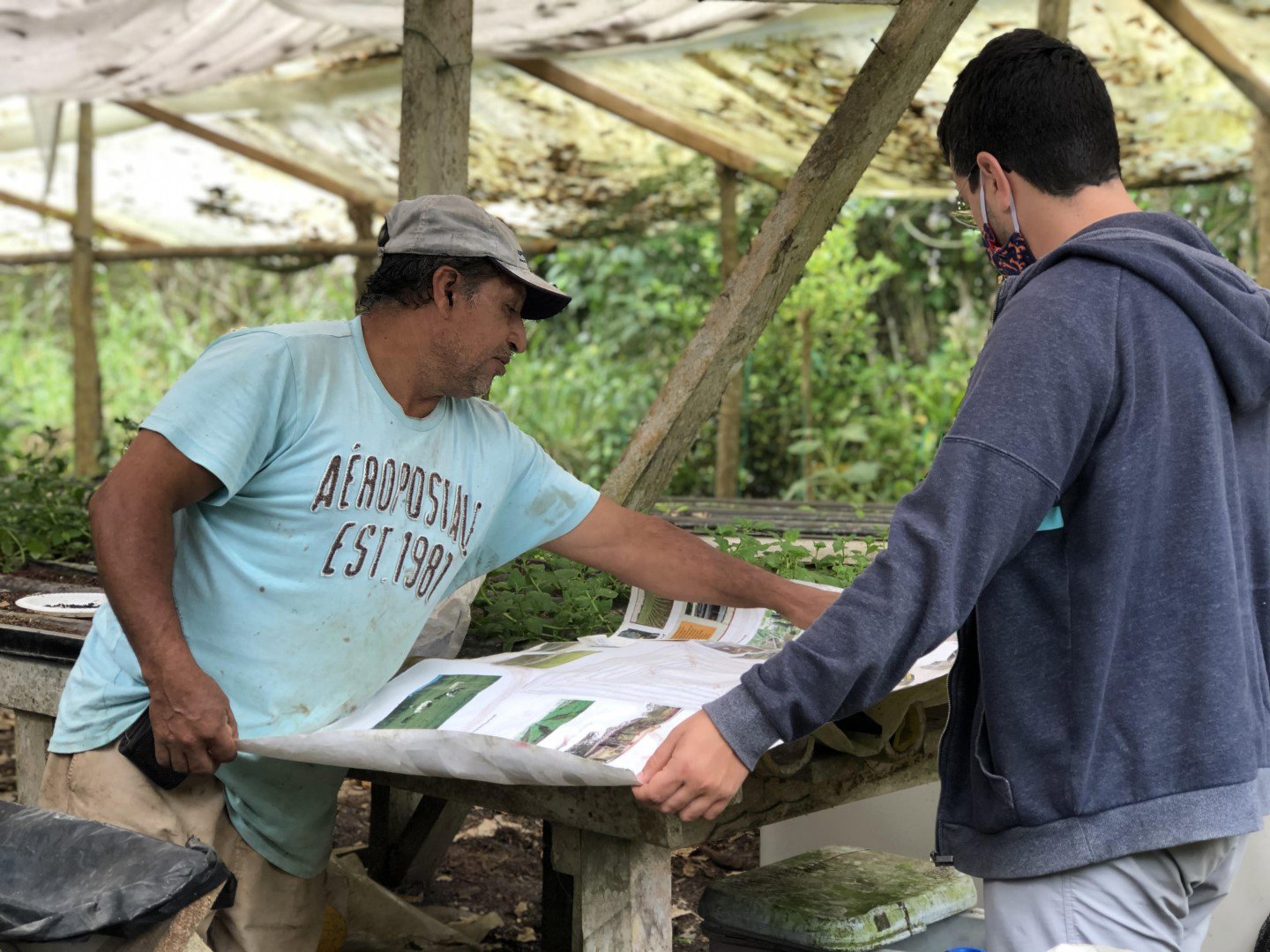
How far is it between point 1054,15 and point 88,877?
4.35 meters

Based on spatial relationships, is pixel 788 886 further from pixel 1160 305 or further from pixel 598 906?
pixel 1160 305

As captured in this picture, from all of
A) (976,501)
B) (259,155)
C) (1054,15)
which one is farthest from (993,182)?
(259,155)

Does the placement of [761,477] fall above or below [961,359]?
below

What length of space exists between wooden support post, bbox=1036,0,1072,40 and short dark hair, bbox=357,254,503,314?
322 cm

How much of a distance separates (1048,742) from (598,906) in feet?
2.52

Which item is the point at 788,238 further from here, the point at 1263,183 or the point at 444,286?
the point at 1263,183

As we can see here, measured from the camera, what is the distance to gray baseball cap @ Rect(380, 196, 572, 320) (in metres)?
2.21

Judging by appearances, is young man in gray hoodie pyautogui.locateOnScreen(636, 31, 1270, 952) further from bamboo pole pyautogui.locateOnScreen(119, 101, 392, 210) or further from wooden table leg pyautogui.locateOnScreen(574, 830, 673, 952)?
bamboo pole pyautogui.locateOnScreen(119, 101, 392, 210)

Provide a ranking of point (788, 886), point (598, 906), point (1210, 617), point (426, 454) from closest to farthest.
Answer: point (1210, 617)
point (598, 906)
point (426, 454)
point (788, 886)

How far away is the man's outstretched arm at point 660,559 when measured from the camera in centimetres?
248

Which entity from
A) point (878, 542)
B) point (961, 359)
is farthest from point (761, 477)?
point (878, 542)

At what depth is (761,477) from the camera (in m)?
9.75

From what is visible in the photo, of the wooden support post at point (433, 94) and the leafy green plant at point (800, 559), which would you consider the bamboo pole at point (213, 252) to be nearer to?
the wooden support post at point (433, 94)

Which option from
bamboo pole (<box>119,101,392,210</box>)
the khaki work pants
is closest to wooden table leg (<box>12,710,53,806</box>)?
the khaki work pants
